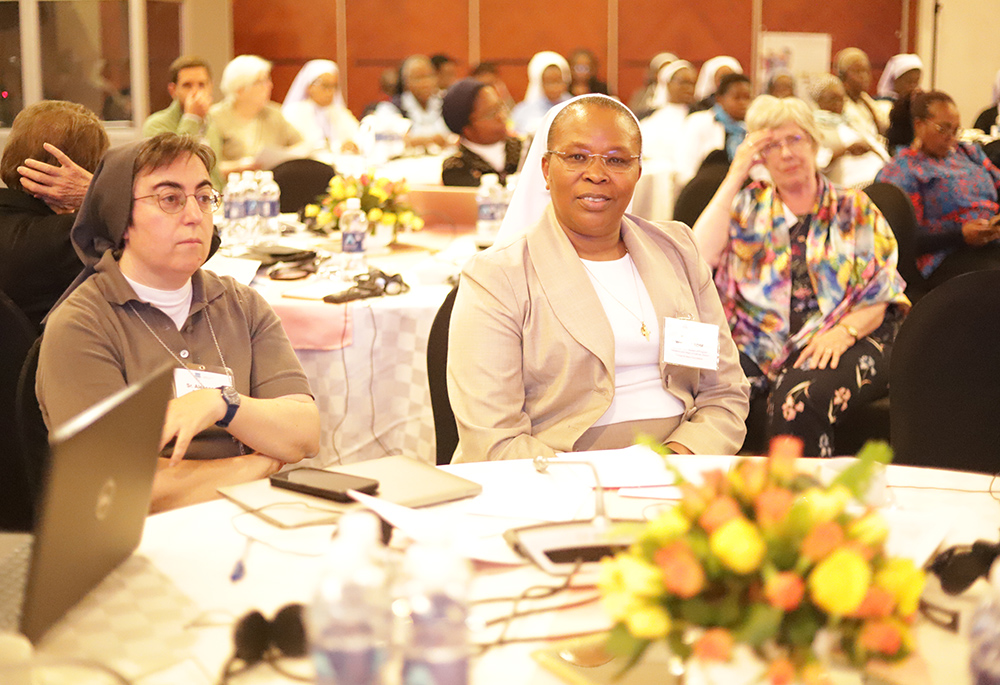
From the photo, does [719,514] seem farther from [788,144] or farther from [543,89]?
[543,89]

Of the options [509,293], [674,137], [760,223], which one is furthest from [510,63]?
[509,293]

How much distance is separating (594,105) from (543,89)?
941 cm

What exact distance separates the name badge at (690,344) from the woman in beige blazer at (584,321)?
1.2 inches

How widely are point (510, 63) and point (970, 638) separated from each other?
1320cm

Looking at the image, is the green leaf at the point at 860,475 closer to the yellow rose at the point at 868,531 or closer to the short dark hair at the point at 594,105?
the yellow rose at the point at 868,531

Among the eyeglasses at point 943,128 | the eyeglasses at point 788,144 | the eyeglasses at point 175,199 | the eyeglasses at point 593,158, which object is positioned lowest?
the eyeglasses at point 175,199

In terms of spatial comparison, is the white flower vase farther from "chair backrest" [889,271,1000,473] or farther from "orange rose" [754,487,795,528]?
"orange rose" [754,487,795,528]

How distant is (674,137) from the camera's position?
29.8 feet

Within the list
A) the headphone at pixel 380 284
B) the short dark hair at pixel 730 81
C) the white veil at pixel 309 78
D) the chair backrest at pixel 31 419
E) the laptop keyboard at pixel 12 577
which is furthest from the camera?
the white veil at pixel 309 78

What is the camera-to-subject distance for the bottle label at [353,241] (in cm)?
416

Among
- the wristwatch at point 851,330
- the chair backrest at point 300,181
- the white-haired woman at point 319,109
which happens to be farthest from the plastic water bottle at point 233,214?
the white-haired woman at point 319,109

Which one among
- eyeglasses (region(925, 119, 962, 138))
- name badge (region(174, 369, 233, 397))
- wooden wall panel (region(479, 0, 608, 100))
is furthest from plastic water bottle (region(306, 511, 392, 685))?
wooden wall panel (region(479, 0, 608, 100))

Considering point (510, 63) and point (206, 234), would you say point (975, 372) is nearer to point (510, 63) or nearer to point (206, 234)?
point (206, 234)

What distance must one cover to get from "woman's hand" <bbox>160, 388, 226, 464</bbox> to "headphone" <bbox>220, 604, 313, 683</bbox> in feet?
2.92
